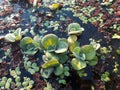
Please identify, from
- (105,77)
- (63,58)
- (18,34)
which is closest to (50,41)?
(63,58)

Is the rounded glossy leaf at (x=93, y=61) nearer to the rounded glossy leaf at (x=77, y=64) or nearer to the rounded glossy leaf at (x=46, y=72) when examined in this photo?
the rounded glossy leaf at (x=77, y=64)

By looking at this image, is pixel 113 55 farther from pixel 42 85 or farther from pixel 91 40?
A: pixel 42 85

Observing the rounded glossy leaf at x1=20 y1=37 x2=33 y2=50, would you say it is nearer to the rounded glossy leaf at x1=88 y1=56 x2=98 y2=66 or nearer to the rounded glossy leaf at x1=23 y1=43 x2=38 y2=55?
the rounded glossy leaf at x1=23 y1=43 x2=38 y2=55

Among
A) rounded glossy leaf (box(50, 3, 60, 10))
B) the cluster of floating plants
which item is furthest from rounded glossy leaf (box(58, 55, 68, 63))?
rounded glossy leaf (box(50, 3, 60, 10))

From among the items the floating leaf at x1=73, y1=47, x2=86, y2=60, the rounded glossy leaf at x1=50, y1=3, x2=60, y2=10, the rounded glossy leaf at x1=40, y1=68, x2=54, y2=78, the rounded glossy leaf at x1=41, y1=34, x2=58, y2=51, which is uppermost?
the rounded glossy leaf at x1=50, y1=3, x2=60, y2=10

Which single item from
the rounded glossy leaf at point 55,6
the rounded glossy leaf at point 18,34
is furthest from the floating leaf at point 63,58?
the rounded glossy leaf at point 55,6
